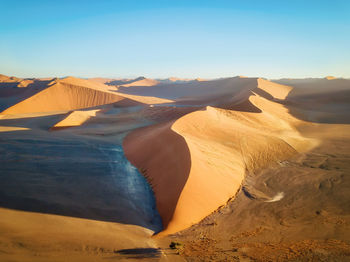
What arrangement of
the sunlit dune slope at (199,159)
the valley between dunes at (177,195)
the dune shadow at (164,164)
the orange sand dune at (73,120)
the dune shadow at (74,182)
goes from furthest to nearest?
the orange sand dune at (73,120) < the dune shadow at (164,164) < the sunlit dune slope at (199,159) < the dune shadow at (74,182) < the valley between dunes at (177,195)

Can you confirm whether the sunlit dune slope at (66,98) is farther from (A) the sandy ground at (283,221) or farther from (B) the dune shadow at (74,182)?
(A) the sandy ground at (283,221)

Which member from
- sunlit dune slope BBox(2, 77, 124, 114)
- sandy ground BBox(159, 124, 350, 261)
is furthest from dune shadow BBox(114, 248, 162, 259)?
sunlit dune slope BBox(2, 77, 124, 114)

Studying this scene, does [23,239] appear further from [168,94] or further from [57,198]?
[168,94]

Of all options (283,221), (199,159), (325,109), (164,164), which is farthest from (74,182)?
(325,109)

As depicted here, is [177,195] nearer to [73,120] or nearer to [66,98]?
[73,120]

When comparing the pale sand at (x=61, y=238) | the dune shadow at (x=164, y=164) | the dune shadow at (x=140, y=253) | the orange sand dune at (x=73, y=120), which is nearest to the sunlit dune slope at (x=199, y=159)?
the dune shadow at (x=164, y=164)

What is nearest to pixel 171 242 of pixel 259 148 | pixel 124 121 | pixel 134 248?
pixel 134 248
